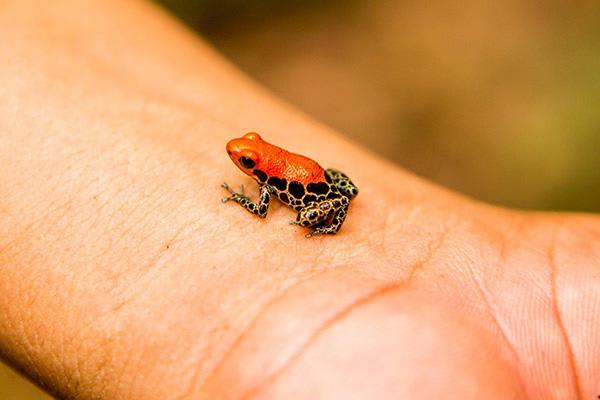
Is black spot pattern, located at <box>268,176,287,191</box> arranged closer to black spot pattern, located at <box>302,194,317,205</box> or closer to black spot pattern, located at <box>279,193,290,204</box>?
black spot pattern, located at <box>279,193,290,204</box>

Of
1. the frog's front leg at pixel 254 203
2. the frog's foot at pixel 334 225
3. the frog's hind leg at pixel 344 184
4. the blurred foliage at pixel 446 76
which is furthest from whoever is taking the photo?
the blurred foliage at pixel 446 76

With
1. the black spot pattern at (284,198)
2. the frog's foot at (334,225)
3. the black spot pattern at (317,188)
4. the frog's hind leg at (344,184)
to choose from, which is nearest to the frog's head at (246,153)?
the black spot pattern at (284,198)

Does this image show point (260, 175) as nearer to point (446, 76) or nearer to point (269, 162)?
point (269, 162)

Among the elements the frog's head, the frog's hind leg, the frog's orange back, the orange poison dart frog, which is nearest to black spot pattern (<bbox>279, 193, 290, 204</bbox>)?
the orange poison dart frog

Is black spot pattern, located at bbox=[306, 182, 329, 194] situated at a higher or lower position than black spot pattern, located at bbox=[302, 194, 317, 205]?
higher

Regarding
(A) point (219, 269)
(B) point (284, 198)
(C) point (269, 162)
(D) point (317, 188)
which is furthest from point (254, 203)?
(A) point (219, 269)

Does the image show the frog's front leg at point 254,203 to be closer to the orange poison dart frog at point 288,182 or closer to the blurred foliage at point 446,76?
the orange poison dart frog at point 288,182

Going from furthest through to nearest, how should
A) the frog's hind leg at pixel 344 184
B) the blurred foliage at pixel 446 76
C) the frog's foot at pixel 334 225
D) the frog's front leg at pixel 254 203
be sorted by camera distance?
the blurred foliage at pixel 446 76, the frog's hind leg at pixel 344 184, the frog's front leg at pixel 254 203, the frog's foot at pixel 334 225
